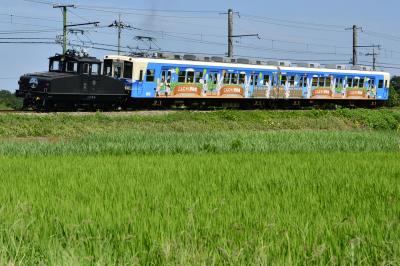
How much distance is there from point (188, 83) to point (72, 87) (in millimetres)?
7086

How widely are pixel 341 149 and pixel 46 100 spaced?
44.9 feet

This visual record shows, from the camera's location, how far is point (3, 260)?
161 inches

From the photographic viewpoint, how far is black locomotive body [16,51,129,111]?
→ 83.5ft

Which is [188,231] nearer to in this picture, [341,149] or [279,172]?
[279,172]

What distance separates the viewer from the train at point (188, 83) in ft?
86.6

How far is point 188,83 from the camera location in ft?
102

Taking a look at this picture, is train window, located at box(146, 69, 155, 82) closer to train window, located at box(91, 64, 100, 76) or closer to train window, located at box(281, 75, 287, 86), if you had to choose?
train window, located at box(91, 64, 100, 76)

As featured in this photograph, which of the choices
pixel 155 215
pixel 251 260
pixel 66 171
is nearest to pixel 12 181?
pixel 66 171

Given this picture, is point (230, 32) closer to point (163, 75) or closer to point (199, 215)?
point (163, 75)

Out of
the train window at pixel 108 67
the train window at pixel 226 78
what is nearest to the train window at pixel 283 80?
the train window at pixel 226 78

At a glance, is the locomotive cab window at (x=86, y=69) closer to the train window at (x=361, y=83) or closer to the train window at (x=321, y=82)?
the train window at (x=321, y=82)

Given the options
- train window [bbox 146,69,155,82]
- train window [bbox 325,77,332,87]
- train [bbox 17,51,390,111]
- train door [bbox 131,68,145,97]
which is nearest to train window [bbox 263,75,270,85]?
train [bbox 17,51,390,111]

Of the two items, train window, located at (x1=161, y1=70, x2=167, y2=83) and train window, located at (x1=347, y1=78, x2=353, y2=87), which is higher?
train window, located at (x1=347, y1=78, x2=353, y2=87)

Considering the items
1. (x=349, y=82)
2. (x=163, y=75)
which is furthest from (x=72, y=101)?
(x=349, y=82)
